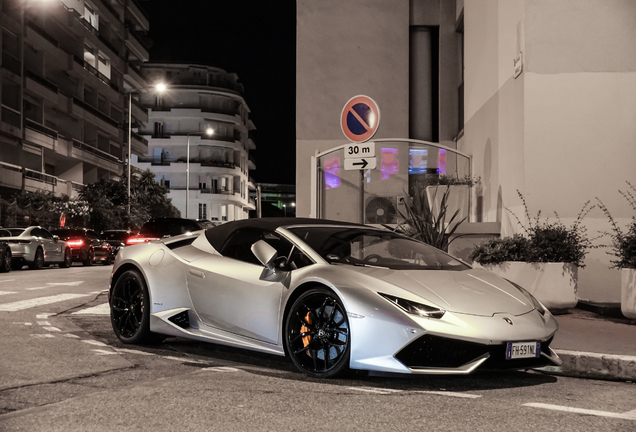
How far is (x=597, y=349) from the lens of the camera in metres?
7.11

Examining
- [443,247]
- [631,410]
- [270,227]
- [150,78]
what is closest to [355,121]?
[443,247]

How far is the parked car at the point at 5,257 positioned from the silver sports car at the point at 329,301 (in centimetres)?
1583

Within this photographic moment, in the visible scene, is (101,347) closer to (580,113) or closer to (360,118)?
(360,118)

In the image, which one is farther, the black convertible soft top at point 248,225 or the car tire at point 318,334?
the black convertible soft top at point 248,225

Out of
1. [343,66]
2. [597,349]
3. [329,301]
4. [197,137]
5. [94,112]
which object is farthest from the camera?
[197,137]

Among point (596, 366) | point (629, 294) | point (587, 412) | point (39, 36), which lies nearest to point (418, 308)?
point (587, 412)

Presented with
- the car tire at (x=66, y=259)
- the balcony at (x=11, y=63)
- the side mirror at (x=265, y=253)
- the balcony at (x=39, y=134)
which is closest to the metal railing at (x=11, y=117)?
the balcony at (x=39, y=134)

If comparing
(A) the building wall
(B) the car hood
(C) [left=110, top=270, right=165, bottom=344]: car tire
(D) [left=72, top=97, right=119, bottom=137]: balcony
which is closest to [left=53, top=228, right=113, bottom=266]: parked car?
(A) the building wall

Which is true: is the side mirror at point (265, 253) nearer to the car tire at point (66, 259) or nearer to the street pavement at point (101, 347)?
the street pavement at point (101, 347)

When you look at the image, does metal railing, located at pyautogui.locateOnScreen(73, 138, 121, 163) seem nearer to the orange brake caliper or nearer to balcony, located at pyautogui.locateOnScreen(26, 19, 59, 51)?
balcony, located at pyautogui.locateOnScreen(26, 19, 59, 51)

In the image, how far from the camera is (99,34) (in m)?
62.1

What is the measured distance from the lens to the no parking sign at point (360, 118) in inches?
471

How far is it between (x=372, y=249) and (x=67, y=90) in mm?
51924

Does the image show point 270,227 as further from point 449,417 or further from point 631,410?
point 631,410
